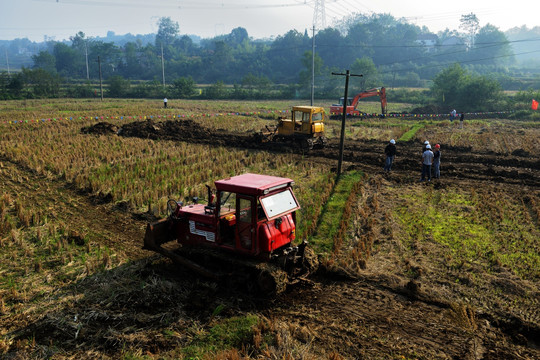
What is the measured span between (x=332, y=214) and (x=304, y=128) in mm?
11351

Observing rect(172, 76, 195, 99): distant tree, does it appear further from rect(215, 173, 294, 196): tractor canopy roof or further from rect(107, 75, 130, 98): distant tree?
rect(215, 173, 294, 196): tractor canopy roof

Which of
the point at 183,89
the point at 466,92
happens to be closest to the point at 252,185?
the point at 466,92

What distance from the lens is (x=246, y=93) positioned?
7312 cm

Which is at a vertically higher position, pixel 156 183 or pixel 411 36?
pixel 411 36

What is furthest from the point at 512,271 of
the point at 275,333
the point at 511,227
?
the point at 275,333

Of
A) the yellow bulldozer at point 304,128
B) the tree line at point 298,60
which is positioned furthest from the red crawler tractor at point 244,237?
the tree line at point 298,60

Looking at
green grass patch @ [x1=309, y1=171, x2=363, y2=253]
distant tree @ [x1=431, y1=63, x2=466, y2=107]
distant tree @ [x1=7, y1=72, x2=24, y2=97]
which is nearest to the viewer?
green grass patch @ [x1=309, y1=171, x2=363, y2=253]

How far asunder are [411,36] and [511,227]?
401 feet

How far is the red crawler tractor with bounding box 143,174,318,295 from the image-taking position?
8508 mm

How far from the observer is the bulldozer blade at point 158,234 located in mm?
9734

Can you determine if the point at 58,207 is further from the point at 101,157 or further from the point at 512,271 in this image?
the point at 512,271

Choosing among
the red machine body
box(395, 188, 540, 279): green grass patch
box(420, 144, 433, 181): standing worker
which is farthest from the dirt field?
box(420, 144, 433, 181): standing worker

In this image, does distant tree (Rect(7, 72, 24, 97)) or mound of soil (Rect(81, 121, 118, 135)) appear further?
distant tree (Rect(7, 72, 24, 97))

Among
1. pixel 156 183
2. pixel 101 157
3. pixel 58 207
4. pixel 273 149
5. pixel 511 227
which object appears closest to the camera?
pixel 511 227
